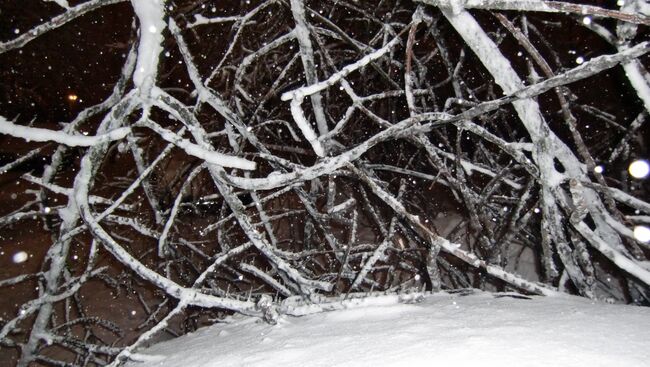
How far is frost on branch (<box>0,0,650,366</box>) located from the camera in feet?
7.88

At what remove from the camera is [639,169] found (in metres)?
4.17

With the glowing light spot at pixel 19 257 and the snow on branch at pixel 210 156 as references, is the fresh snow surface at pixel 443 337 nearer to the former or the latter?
the snow on branch at pixel 210 156

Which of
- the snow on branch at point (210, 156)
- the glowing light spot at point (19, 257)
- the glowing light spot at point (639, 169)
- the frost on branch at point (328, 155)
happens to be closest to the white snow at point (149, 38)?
the frost on branch at point (328, 155)

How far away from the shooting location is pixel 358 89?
5223mm

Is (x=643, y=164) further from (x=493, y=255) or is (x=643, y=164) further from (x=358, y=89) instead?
(x=358, y=89)

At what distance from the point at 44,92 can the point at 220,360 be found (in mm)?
10906

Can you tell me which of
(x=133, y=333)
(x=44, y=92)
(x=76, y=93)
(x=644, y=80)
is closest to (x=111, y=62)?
(x=76, y=93)

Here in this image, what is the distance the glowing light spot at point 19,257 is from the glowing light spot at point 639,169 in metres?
9.10

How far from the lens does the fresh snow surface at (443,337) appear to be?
1.33 metres

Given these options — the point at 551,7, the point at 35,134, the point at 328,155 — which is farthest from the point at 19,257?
the point at 551,7

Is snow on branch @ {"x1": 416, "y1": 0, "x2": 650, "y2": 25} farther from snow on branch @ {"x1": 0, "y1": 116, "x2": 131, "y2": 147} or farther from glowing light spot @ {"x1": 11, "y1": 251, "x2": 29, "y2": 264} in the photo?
glowing light spot @ {"x1": 11, "y1": 251, "x2": 29, "y2": 264}

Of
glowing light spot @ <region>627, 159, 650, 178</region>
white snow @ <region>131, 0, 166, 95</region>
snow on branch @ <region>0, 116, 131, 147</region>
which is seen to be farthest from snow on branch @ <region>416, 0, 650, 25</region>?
glowing light spot @ <region>627, 159, 650, 178</region>

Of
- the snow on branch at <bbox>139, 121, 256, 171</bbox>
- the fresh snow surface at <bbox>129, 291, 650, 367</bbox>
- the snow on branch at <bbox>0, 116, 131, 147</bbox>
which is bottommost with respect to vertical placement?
the fresh snow surface at <bbox>129, 291, 650, 367</bbox>

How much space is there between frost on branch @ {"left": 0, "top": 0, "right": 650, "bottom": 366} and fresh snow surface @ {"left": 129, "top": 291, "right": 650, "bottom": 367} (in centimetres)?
25
